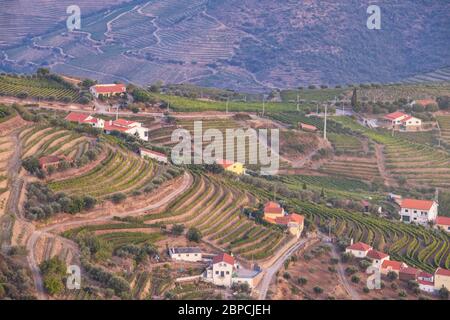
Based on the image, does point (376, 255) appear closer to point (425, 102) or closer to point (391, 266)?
point (391, 266)

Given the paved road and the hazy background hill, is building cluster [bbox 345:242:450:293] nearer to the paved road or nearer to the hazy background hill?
the paved road

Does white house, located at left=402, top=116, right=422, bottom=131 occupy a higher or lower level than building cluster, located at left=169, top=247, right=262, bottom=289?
higher

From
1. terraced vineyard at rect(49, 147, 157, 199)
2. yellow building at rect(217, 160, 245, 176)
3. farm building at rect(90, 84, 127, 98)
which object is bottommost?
yellow building at rect(217, 160, 245, 176)

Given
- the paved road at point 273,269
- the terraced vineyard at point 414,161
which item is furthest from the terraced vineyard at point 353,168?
the paved road at point 273,269

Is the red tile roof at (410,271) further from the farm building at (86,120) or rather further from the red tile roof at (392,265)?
the farm building at (86,120)

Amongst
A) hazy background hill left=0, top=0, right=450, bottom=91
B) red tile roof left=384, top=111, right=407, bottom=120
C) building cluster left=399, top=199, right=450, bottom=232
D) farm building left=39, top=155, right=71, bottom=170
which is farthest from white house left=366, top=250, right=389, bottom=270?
hazy background hill left=0, top=0, right=450, bottom=91

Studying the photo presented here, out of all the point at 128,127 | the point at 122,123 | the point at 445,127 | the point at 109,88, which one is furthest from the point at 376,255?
the point at 445,127

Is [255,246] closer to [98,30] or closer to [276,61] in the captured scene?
[276,61]

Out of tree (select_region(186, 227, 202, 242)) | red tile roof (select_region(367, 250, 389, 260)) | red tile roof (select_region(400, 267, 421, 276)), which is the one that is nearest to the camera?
tree (select_region(186, 227, 202, 242))
